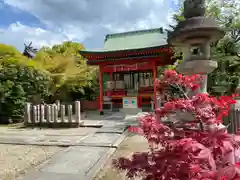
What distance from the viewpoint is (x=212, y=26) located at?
10.9ft

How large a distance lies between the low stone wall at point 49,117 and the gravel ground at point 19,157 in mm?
2393

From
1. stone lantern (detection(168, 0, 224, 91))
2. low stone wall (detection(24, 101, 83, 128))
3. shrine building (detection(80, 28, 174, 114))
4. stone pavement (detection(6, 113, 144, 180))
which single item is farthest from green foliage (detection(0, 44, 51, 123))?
stone lantern (detection(168, 0, 224, 91))

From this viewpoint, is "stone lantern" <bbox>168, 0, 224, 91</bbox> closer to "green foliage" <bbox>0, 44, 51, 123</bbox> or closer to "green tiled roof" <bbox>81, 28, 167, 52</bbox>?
"green foliage" <bbox>0, 44, 51, 123</bbox>

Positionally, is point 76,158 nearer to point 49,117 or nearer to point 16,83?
point 49,117

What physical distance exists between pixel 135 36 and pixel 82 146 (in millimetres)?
9412

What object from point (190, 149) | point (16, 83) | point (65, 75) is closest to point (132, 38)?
point (65, 75)

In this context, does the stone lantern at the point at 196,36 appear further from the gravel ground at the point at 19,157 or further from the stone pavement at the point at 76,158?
the gravel ground at the point at 19,157

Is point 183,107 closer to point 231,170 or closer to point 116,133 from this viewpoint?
point 231,170

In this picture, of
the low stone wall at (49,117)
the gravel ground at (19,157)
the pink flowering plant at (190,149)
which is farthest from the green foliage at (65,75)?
the pink flowering plant at (190,149)

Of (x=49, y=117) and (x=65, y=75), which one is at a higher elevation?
(x=65, y=75)

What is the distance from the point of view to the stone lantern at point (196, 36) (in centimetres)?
333

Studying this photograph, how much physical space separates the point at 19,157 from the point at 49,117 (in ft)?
11.2

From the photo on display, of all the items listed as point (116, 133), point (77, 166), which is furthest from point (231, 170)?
point (116, 133)

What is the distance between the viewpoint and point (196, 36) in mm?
3457
